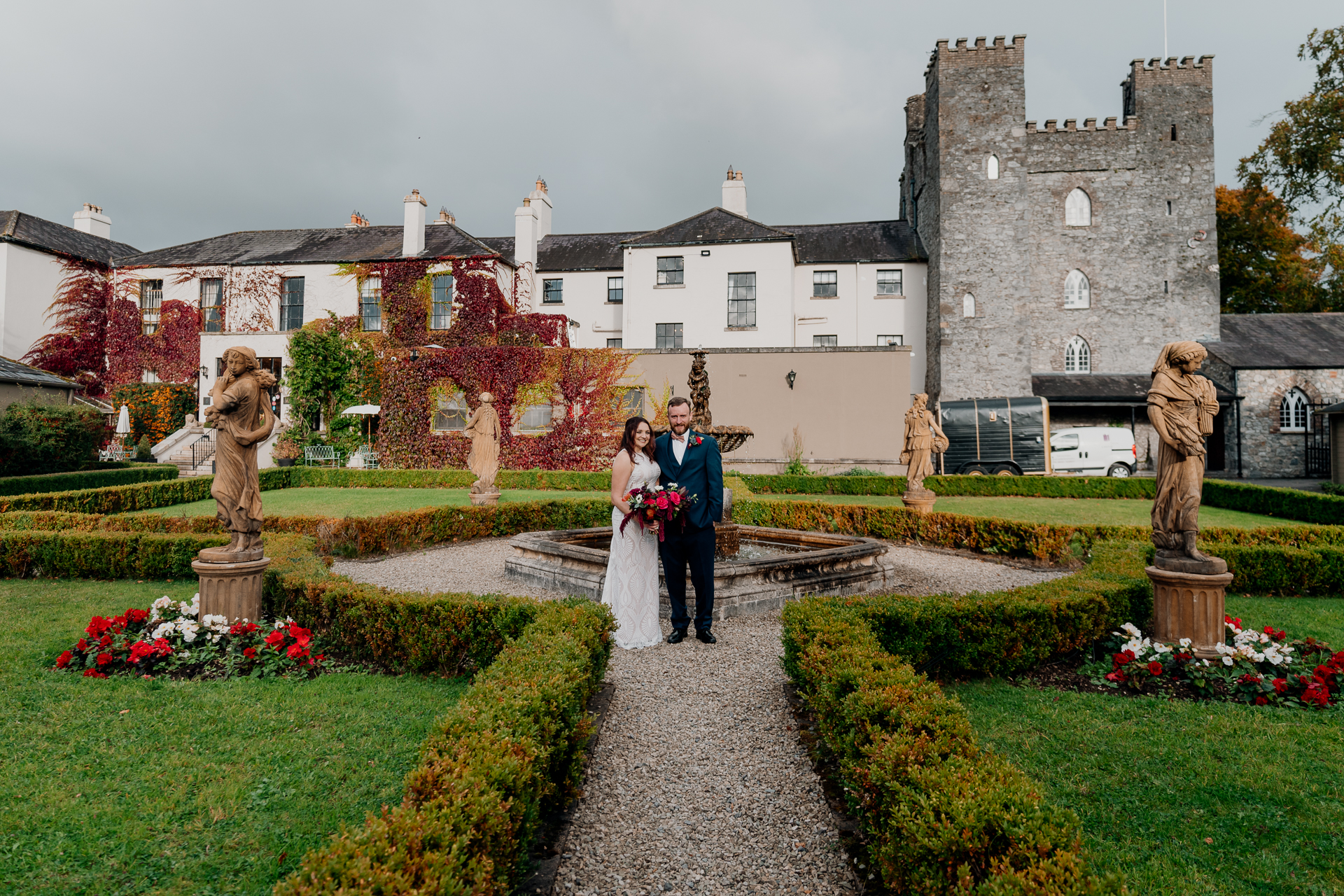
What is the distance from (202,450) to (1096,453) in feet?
101

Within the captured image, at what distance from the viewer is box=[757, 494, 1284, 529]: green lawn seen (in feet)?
40.8

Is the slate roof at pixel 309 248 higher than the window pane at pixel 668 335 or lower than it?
higher

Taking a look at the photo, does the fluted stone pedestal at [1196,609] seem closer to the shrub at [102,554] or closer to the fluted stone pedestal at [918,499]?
the fluted stone pedestal at [918,499]

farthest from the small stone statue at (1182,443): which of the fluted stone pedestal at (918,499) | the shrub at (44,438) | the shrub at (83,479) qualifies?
the shrub at (44,438)

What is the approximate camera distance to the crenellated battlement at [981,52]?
27844 millimetres

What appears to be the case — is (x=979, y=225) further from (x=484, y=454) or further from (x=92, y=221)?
(x=92, y=221)

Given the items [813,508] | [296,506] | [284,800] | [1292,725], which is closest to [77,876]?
[284,800]

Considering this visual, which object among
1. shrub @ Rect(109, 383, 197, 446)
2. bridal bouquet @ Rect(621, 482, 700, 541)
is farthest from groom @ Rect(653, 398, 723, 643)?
shrub @ Rect(109, 383, 197, 446)

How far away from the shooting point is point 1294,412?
2602 cm

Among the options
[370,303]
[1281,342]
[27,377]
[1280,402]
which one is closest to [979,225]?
[1281,342]

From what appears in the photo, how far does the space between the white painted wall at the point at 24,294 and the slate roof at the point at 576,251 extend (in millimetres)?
17623

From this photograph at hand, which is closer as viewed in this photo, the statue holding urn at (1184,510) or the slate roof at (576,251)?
the statue holding urn at (1184,510)

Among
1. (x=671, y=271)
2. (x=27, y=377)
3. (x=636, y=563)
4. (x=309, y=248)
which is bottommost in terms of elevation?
(x=636, y=563)

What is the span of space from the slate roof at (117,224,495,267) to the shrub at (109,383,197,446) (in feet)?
17.5
